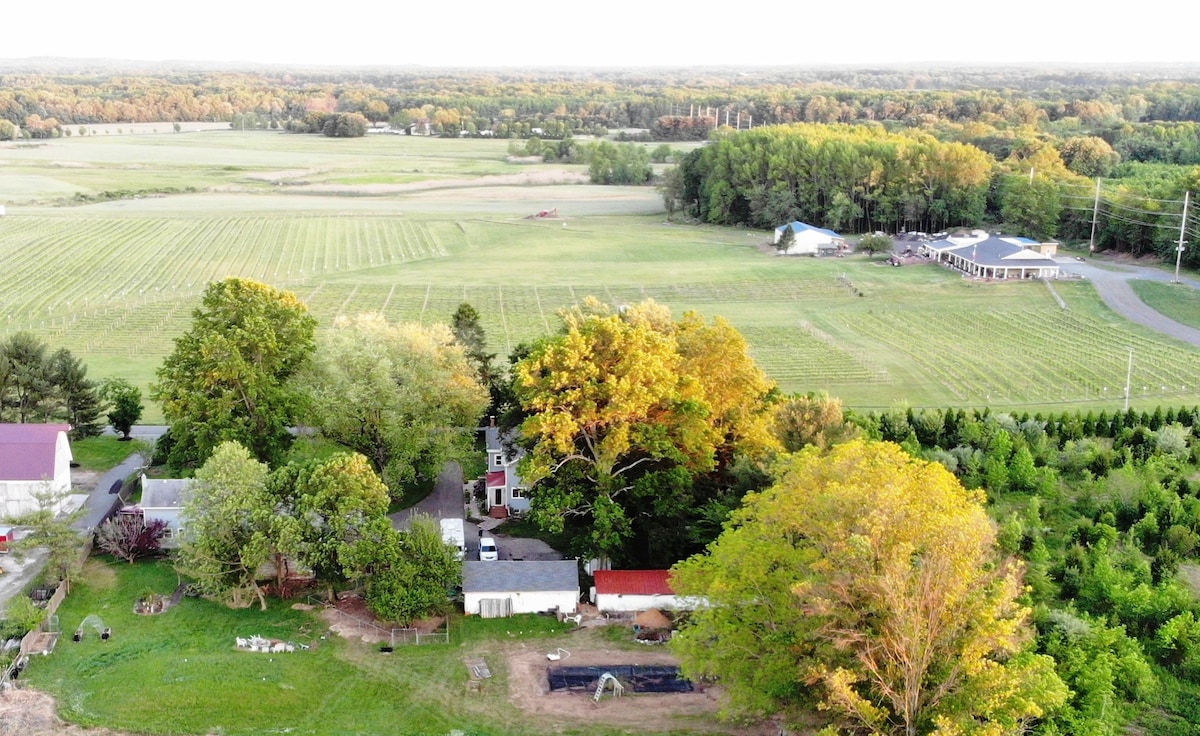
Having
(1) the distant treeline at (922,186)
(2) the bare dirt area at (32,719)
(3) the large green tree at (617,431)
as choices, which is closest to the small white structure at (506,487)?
(3) the large green tree at (617,431)

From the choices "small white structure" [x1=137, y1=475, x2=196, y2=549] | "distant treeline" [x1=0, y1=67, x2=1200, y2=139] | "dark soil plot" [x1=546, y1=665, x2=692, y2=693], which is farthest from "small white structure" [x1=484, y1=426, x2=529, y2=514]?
"distant treeline" [x1=0, y1=67, x2=1200, y2=139]

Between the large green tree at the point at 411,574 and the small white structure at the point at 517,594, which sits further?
the small white structure at the point at 517,594

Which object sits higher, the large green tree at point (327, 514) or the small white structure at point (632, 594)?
the large green tree at point (327, 514)

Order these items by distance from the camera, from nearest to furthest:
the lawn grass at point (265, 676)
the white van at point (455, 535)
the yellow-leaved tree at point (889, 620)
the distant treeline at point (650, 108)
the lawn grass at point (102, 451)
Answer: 1. the yellow-leaved tree at point (889, 620)
2. the lawn grass at point (265, 676)
3. the white van at point (455, 535)
4. the lawn grass at point (102, 451)
5. the distant treeline at point (650, 108)

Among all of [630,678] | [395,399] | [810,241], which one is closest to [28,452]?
[395,399]

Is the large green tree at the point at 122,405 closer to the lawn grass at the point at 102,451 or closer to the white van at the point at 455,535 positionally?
the lawn grass at the point at 102,451

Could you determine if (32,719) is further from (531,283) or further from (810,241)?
(810,241)
